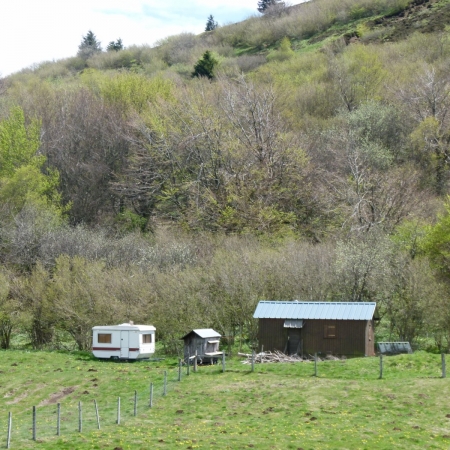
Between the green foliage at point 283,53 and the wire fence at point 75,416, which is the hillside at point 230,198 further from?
the wire fence at point 75,416

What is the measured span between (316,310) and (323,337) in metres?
1.47

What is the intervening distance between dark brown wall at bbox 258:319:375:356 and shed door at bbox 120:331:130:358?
7.34 m

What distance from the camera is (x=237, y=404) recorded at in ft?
108

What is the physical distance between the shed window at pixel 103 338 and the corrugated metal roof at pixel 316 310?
835 cm

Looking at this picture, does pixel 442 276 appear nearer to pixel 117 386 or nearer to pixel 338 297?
pixel 338 297

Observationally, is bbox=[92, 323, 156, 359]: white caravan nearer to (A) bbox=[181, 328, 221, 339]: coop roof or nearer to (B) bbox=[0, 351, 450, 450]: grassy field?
(B) bbox=[0, 351, 450, 450]: grassy field

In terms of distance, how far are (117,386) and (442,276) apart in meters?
22.0

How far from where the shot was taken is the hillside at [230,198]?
51.4 m

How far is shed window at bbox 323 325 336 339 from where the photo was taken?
44438mm

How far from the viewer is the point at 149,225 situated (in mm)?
75250

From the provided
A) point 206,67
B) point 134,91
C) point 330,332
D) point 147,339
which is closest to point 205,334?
point 147,339

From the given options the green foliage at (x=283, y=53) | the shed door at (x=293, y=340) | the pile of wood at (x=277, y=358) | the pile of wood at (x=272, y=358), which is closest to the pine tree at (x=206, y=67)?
the green foliage at (x=283, y=53)

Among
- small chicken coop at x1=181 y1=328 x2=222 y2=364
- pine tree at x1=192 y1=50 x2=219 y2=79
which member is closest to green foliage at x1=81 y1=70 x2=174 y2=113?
pine tree at x1=192 y1=50 x2=219 y2=79

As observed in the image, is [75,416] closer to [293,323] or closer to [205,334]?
[205,334]
